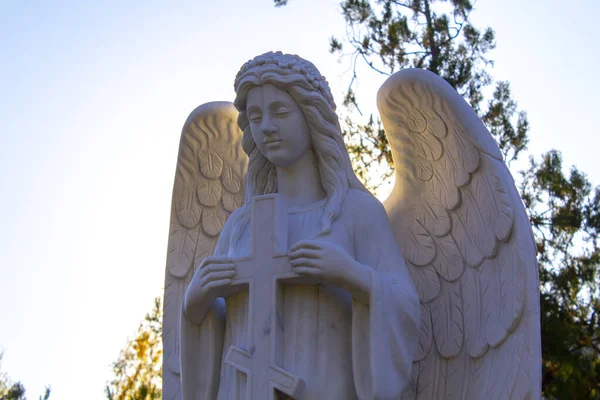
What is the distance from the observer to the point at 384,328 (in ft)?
15.2

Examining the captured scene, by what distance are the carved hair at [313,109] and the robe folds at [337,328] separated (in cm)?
8

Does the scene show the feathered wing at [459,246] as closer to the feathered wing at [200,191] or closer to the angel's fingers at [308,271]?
the angel's fingers at [308,271]

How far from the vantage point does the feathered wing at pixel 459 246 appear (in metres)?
4.86

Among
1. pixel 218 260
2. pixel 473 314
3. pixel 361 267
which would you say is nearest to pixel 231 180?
pixel 218 260

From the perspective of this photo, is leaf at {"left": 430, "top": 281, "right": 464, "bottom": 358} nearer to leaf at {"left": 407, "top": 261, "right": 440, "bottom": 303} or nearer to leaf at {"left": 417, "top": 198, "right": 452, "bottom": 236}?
leaf at {"left": 407, "top": 261, "right": 440, "bottom": 303}

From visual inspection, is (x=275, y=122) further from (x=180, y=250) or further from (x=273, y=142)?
(x=180, y=250)

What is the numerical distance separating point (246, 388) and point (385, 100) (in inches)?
76.2

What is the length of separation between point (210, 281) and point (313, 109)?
1.16 meters

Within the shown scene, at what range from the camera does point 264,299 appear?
4.79 metres

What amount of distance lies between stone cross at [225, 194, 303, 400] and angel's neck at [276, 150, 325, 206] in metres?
0.36

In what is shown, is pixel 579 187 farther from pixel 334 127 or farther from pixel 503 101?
pixel 334 127

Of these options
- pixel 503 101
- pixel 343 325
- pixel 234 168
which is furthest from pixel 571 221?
pixel 343 325

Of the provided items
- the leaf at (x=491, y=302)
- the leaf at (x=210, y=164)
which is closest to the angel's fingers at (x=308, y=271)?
the leaf at (x=491, y=302)

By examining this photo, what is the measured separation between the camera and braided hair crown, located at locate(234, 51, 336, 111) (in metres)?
5.16
